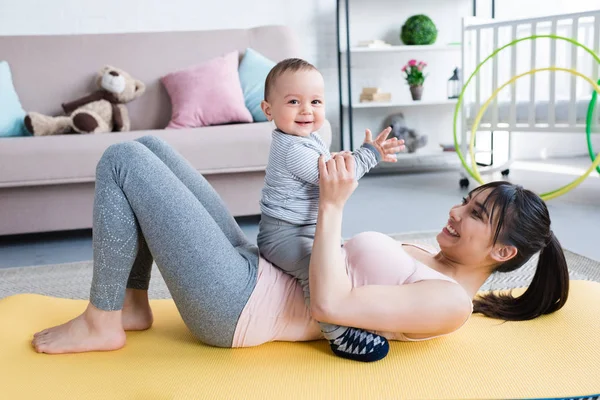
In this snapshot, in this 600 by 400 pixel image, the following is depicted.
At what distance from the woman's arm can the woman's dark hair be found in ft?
0.51

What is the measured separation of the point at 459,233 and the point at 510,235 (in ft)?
0.31

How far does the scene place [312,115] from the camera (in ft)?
3.96

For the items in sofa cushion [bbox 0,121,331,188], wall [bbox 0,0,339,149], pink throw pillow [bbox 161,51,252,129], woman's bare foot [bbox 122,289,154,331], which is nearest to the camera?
woman's bare foot [bbox 122,289,154,331]

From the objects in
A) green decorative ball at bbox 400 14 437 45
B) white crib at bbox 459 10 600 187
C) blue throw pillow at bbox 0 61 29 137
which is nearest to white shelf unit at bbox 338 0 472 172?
green decorative ball at bbox 400 14 437 45

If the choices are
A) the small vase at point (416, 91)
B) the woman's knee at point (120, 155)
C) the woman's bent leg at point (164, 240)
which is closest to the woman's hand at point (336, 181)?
the woman's bent leg at point (164, 240)

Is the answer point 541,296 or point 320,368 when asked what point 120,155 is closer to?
point 320,368

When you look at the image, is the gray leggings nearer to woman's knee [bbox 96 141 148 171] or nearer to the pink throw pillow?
woman's knee [bbox 96 141 148 171]

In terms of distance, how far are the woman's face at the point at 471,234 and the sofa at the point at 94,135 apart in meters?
1.68

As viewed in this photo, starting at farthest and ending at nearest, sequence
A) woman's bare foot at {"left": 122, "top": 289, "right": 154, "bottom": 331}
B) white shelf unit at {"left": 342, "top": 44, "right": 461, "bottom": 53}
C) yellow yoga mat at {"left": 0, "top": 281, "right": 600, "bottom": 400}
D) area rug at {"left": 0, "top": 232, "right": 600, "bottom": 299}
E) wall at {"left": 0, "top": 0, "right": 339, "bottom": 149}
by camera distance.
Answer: white shelf unit at {"left": 342, "top": 44, "right": 461, "bottom": 53}
wall at {"left": 0, "top": 0, "right": 339, "bottom": 149}
area rug at {"left": 0, "top": 232, "right": 600, "bottom": 299}
woman's bare foot at {"left": 122, "top": 289, "right": 154, "bottom": 331}
yellow yoga mat at {"left": 0, "top": 281, "right": 600, "bottom": 400}

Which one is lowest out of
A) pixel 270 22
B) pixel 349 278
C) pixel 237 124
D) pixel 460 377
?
pixel 460 377

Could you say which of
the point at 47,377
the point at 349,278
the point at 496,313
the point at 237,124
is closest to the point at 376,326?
the point at 349,278

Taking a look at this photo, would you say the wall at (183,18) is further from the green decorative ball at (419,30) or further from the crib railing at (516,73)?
the crib railing at (516,73)

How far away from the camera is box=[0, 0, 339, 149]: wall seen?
13.6 ft

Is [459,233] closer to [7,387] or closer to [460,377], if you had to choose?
[460,377]
